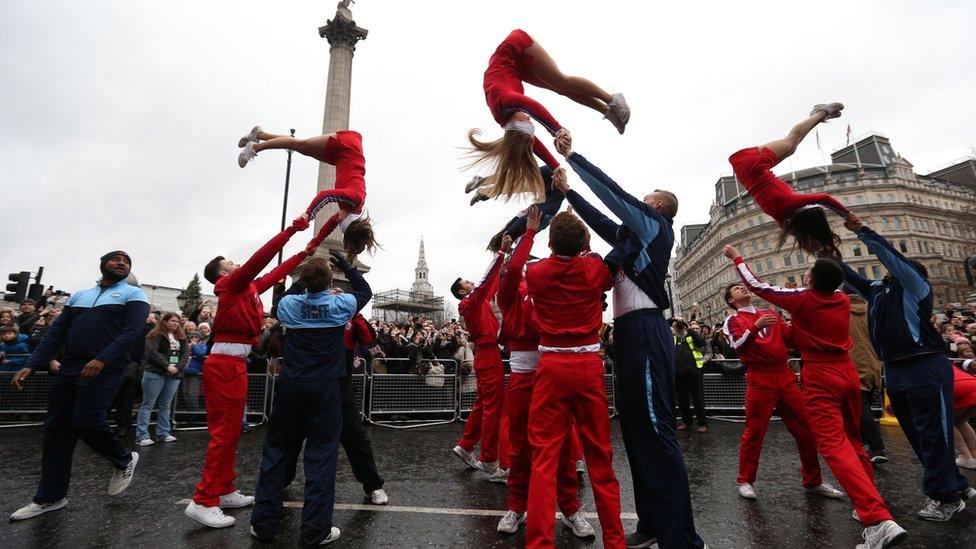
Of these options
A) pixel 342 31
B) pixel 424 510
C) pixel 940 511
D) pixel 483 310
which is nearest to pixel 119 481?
pixel 424 510

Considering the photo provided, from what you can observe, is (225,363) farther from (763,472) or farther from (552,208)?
(763,472)

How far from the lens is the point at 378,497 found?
4188 millimetres

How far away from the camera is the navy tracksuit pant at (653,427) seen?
110 inches

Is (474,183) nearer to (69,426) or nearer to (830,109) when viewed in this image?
(830,109)

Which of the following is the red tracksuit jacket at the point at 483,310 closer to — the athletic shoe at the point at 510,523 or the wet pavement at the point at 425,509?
the wet pavement at the point at 425,509

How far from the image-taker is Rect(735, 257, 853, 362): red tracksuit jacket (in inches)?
154

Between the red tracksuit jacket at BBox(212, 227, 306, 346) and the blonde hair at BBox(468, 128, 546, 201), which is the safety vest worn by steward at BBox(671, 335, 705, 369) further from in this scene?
the red tracksuit jacket at BBox(212, 227, 306, 346)

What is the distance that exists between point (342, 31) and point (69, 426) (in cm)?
2720

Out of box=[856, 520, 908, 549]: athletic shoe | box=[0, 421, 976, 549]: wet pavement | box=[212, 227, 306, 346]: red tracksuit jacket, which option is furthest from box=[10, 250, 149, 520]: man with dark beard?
box=[856, 520, 908, 549]: athletic shoe

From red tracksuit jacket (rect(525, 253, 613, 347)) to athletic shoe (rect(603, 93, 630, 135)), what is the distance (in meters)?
1.35

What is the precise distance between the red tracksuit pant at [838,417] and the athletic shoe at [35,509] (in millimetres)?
6331

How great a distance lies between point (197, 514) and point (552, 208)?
3.80 metres

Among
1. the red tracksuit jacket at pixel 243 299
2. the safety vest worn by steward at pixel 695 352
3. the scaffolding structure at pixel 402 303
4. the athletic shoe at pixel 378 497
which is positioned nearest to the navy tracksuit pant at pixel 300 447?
the athletic shoe at pixel 378 497

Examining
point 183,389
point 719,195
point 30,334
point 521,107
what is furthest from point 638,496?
point 719,195
